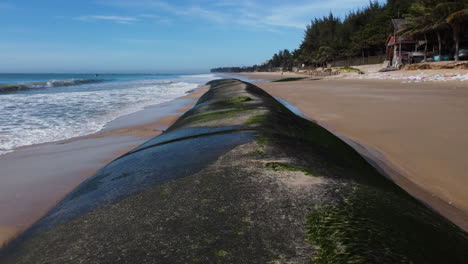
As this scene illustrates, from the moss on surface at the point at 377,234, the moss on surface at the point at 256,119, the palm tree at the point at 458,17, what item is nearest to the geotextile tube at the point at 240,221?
the moss on surface at the point at 377,234

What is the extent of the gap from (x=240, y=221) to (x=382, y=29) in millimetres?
51250

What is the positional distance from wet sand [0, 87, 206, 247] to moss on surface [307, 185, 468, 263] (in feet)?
7.53

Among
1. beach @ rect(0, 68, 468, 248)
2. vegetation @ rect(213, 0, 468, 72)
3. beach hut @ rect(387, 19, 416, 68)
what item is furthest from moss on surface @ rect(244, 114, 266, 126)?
beach hut @ rect(387, 19, 416, 68)

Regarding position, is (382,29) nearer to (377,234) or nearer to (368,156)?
(368,156)

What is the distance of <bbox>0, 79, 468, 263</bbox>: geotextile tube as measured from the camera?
1.23m

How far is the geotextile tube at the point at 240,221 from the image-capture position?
1.23 meters

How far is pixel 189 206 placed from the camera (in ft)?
5.55

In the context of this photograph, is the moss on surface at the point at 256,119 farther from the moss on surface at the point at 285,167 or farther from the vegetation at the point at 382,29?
the vegetation at the point at 382,29

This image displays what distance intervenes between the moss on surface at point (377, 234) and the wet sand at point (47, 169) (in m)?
2.29

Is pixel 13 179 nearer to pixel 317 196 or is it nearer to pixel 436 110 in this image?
pixel 317 196

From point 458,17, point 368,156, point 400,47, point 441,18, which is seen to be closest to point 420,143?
point 368,156

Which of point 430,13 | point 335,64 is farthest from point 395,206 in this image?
point 335,64

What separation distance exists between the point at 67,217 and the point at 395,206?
6.42ft

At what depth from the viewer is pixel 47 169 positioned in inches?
171
